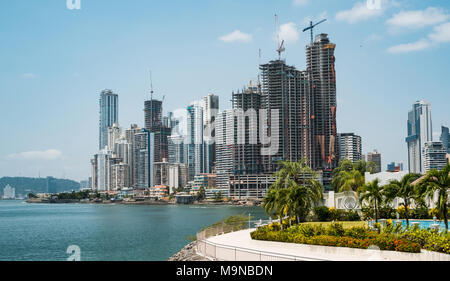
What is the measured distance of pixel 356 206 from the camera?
34.1m

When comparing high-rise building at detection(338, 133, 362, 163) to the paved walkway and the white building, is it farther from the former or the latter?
the paved walkway

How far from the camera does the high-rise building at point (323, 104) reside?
14125 centimetres

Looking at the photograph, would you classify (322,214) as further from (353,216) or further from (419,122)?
(419,122)

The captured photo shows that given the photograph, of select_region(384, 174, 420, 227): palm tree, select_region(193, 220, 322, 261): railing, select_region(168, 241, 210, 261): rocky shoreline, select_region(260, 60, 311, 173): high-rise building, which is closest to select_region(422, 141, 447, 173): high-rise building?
select_region(260, 60, 311, 173): high-rise building

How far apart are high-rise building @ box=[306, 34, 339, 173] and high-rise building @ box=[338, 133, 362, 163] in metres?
12.6

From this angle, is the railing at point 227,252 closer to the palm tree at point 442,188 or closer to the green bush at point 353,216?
the palm tree at point 442,188

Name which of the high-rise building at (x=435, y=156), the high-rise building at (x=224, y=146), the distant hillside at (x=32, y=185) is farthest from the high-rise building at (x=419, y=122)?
the distant hillside at (x=32, y=185)

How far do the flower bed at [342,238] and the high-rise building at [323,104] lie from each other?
11827cm

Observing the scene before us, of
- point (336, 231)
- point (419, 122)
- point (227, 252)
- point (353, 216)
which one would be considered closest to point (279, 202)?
point (336, 231)

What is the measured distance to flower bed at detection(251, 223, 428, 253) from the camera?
16.8 m


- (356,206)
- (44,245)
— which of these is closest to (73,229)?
(44,245)
